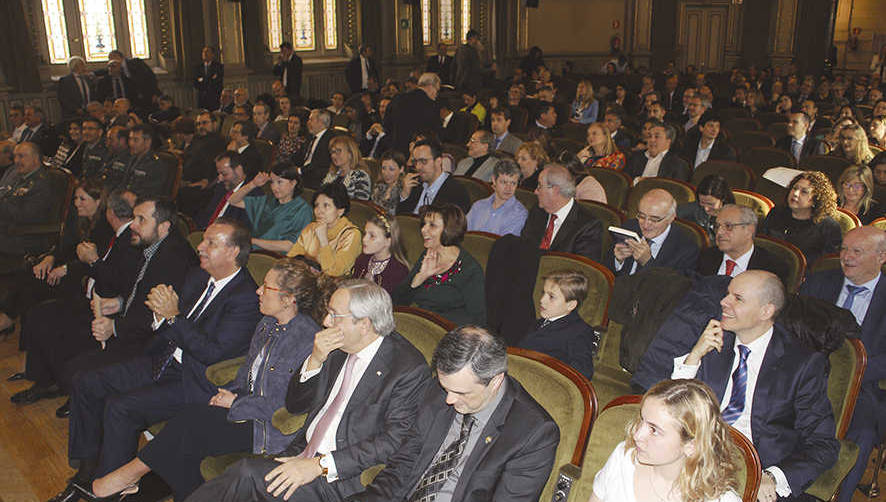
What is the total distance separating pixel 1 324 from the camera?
5.39 metres

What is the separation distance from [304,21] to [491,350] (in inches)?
565

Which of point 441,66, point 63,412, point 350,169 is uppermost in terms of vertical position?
point 441,66

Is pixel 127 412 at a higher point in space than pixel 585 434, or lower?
lower

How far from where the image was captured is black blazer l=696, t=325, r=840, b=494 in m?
2.63

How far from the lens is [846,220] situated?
4.48 meters

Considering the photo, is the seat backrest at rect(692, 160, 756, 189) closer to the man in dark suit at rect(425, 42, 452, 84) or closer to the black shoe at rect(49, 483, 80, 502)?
the black shoe at rect(49, 483, 80, 502)

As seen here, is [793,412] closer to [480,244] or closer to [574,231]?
[480,244]

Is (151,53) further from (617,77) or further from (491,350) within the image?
(491,350)

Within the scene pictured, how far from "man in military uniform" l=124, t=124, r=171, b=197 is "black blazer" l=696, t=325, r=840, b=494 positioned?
554 centimetres

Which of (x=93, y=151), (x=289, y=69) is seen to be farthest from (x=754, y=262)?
(x=289, y=69)

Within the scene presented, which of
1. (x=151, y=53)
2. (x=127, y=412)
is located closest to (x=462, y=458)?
(x=127, y=412)

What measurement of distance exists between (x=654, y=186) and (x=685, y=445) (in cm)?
378

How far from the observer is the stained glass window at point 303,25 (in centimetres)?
1538

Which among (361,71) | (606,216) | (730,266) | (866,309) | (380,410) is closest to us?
(380,410)
